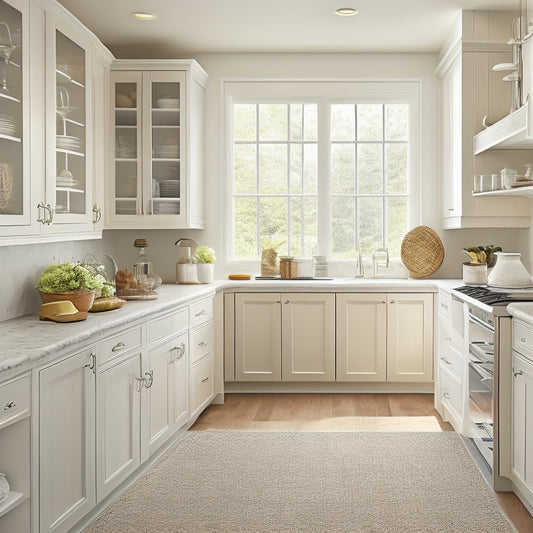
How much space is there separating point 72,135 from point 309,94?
101 inches

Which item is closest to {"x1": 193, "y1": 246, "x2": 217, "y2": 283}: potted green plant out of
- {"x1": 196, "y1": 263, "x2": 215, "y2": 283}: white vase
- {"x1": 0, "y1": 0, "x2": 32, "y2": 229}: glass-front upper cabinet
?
{"x1": 196, "y1": 263, "x2": 215, "y2": 283}: white vase

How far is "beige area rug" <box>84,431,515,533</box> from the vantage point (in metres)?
2.99

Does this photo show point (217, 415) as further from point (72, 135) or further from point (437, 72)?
point (437, 72)

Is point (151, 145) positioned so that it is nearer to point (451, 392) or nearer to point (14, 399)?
point (451, 392)

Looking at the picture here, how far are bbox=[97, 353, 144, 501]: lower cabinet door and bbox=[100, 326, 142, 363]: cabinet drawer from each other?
0.05 meters

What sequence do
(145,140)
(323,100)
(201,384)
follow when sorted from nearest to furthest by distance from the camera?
(201,384) → (145,140) → (323,100)

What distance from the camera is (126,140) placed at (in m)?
5.07

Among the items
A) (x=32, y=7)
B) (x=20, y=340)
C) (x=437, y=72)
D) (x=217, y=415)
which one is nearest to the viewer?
(x=20, y=340)

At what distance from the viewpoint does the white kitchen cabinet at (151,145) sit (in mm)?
5066

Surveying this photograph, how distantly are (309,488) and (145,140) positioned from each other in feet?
9.21

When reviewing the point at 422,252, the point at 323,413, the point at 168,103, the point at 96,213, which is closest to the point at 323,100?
the point at 168,103

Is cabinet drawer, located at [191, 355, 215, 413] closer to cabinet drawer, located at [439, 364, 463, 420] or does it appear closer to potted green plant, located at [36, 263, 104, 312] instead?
potted green plant, located at [36, 263, 104, 312]

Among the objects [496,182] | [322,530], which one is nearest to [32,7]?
[322,530]

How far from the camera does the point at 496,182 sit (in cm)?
438
